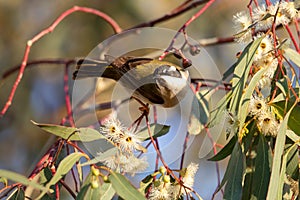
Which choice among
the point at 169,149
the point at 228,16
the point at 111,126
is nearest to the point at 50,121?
the point at 228,16

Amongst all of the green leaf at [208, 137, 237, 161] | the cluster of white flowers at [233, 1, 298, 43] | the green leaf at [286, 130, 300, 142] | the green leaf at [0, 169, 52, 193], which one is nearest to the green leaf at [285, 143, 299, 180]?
the green leaf at [286, 130, 300, 142]

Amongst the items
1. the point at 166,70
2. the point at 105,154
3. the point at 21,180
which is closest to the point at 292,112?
the point at 166,70

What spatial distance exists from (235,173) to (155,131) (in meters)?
0.19

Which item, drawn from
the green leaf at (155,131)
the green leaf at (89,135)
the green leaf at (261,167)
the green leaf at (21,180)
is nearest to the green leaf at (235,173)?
the green leaf at (261,167)

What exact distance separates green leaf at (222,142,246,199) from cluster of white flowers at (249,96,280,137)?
0.06m

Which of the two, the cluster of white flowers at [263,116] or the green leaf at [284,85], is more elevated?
the green leaf at [284,85]

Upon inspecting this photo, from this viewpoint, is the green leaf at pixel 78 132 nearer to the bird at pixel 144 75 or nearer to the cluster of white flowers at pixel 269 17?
the bird at pixel 144 75

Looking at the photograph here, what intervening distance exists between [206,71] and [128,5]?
6.43ft

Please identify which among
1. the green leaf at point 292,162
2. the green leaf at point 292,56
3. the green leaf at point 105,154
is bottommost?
the green leaf at point 105,154

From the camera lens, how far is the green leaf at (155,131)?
4.08 ft

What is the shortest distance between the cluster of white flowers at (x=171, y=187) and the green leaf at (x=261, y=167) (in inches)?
Answer: 5.5

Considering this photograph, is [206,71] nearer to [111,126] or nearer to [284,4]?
[284,4]

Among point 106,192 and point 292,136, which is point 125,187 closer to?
point 106,192

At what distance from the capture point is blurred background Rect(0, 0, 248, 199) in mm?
3586
